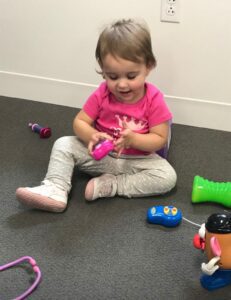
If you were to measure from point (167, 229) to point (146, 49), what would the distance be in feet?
1.61

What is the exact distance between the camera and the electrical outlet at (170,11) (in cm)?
133

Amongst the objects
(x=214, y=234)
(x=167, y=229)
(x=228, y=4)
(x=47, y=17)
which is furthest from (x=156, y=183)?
(x=47, y=17)

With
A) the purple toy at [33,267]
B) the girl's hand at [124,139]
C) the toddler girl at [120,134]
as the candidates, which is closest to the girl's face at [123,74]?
the toddler girl at [120,134]

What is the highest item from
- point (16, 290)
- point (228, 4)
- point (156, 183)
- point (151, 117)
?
point (228, 4)

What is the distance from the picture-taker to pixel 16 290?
2.91ft

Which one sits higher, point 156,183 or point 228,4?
point 228,4

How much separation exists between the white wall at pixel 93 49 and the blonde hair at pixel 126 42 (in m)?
0.36

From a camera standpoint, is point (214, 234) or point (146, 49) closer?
point (214, 234)

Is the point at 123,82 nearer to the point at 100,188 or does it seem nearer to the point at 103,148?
the point at 103,148

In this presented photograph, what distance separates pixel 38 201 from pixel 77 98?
702mm

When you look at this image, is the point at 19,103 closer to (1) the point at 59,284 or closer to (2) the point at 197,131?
(2) the point at 197,131

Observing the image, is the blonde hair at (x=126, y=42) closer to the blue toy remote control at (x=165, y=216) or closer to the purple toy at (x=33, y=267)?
the blue toy remote control at (x=165, y=216)

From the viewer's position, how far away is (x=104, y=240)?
102 cm

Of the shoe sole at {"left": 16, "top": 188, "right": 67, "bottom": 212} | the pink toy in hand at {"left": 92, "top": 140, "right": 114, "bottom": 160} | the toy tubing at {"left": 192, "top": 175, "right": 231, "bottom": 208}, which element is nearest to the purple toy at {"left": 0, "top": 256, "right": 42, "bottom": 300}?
the shoe sole at {"left": 16, "top": 188, "right": 67, "bottom": 212}
